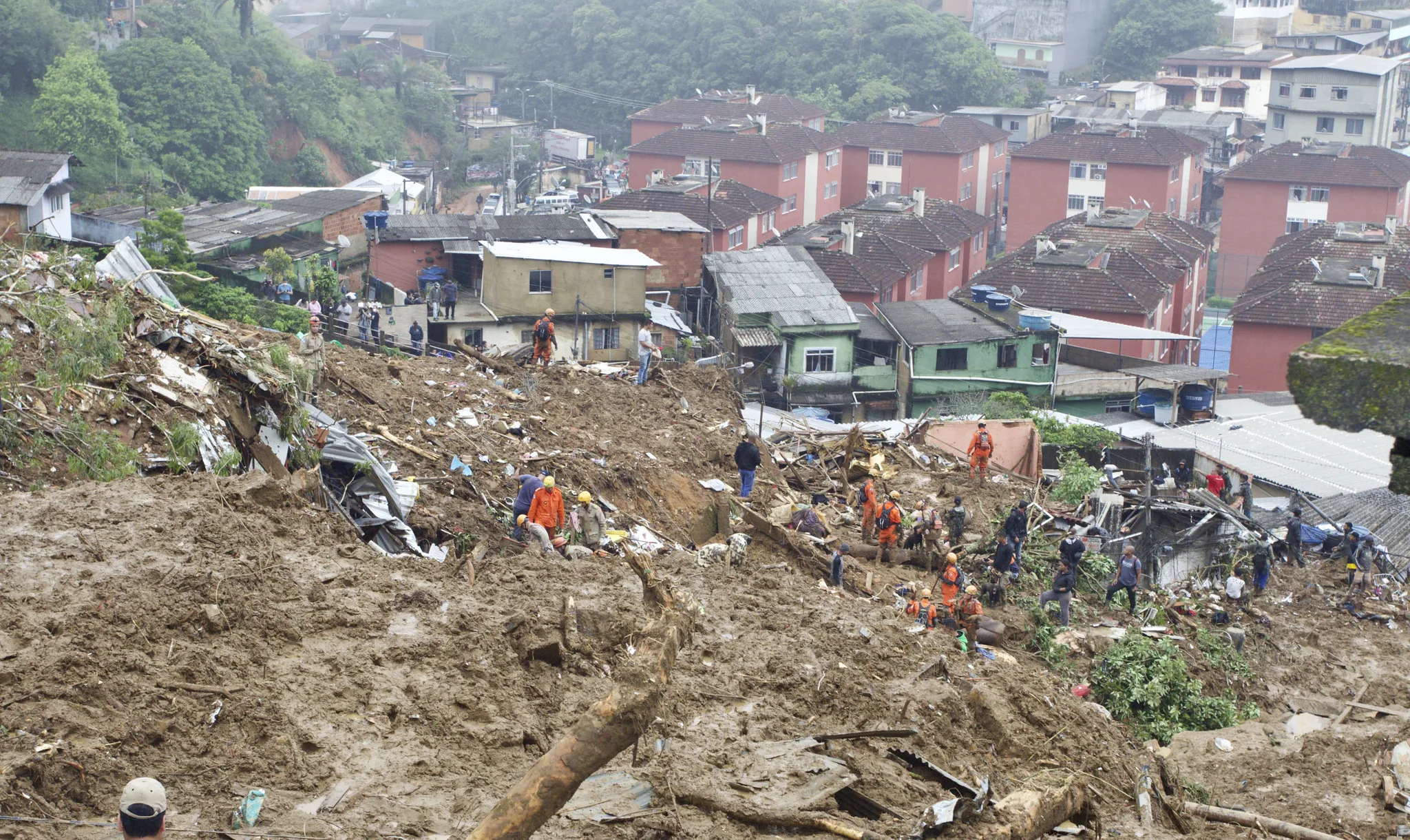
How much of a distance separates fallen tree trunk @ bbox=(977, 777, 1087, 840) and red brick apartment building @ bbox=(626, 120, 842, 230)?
1891 inches

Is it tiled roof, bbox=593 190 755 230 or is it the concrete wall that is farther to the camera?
tiled roof, bbox=593 190 755 230

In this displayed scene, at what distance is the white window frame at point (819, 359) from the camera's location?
34344 millimetres

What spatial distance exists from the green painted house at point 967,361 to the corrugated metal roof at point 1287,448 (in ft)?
14.3

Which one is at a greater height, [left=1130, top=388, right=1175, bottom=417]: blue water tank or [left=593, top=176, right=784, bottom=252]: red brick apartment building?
[left=593, top=176, right=784, bottom=252]: red brick apartment building

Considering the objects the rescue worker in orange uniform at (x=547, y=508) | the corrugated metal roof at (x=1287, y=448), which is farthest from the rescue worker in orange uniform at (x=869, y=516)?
the corrugated metal roof at (x=1287, y=448)

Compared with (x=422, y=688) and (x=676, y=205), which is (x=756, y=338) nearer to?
(x=676, y=205)

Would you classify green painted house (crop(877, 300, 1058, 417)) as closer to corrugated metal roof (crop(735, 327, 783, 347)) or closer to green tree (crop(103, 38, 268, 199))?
corrugated metal roof (crop(735, 327, 783, 347))

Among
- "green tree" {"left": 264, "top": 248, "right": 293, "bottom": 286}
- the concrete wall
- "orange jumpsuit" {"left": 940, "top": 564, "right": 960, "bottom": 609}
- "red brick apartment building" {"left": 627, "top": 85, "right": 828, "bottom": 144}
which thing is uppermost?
"red brick apartment building" {"left": 627, "top": 85, "right": 828, "bottom": 144}

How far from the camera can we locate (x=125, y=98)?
5025cm

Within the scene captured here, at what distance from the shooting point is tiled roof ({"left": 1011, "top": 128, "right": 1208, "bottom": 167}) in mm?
57062

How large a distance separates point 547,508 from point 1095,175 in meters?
49.9

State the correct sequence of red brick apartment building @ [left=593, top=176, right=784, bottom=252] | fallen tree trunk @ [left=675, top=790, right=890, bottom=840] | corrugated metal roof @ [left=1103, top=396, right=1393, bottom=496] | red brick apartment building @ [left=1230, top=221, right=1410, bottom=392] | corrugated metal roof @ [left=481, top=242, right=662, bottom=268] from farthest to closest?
red brick apartment building @ [left=593, top=176, right=784, bottom=252]
red brick apartment building @ [left=1230, top=221, right=1410, bottom=392]
corrugated metal roof @ [left=481, top=242, right=662, bottom=268]
corrugated metal roof @ [left=1103, top=396, right=1393, bottom=496]
fallen tree trunk @ [left=675, top=790, right=890, bottom=840]

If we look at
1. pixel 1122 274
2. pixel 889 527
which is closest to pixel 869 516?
pixel 889 527

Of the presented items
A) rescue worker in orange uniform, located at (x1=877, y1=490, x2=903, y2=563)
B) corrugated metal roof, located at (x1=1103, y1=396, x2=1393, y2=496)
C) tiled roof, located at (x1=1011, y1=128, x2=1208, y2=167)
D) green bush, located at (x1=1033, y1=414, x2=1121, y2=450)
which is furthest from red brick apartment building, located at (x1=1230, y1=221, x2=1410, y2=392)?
rescue worker in orange uniform, located at (x1=877, y1=490, x2=903, y2=563)
